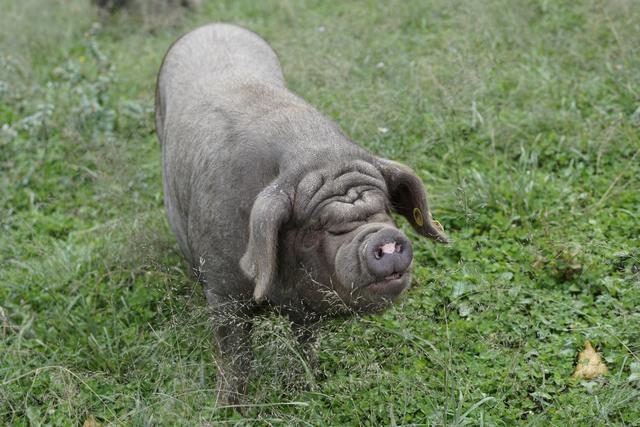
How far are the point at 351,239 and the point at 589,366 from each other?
4.94ft

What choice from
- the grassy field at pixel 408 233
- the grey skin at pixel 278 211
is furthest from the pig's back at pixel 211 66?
the grassy field at pixel 408 233

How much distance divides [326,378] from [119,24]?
7.21 metres

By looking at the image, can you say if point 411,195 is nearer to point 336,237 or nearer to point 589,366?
point 336,237

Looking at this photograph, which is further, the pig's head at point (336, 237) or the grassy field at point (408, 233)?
the grassy field at point (408, 233)

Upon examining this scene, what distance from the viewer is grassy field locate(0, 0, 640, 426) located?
424 centimetres

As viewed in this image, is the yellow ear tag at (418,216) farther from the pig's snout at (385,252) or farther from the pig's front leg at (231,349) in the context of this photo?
the pig's front leg at (231,349)

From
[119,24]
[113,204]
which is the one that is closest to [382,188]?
[113,204]

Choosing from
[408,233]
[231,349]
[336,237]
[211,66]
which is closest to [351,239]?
[336,237]

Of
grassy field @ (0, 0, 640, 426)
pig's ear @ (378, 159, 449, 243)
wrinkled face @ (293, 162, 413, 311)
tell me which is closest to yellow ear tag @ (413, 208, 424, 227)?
pig's ear @ (378, 159, 449, 243)

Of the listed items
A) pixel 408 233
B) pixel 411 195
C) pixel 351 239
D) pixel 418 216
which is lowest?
pixel 408 233

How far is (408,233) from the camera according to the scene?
5.60 m

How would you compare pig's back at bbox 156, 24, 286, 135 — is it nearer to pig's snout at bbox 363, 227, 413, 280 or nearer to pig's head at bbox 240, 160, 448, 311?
pig's head at bbox 240, 160, 448, 311

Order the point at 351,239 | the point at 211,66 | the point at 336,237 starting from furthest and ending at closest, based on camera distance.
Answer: the point at 211,66
the point at 336,237
the point at 351,239

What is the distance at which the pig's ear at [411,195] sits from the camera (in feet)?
14.3
